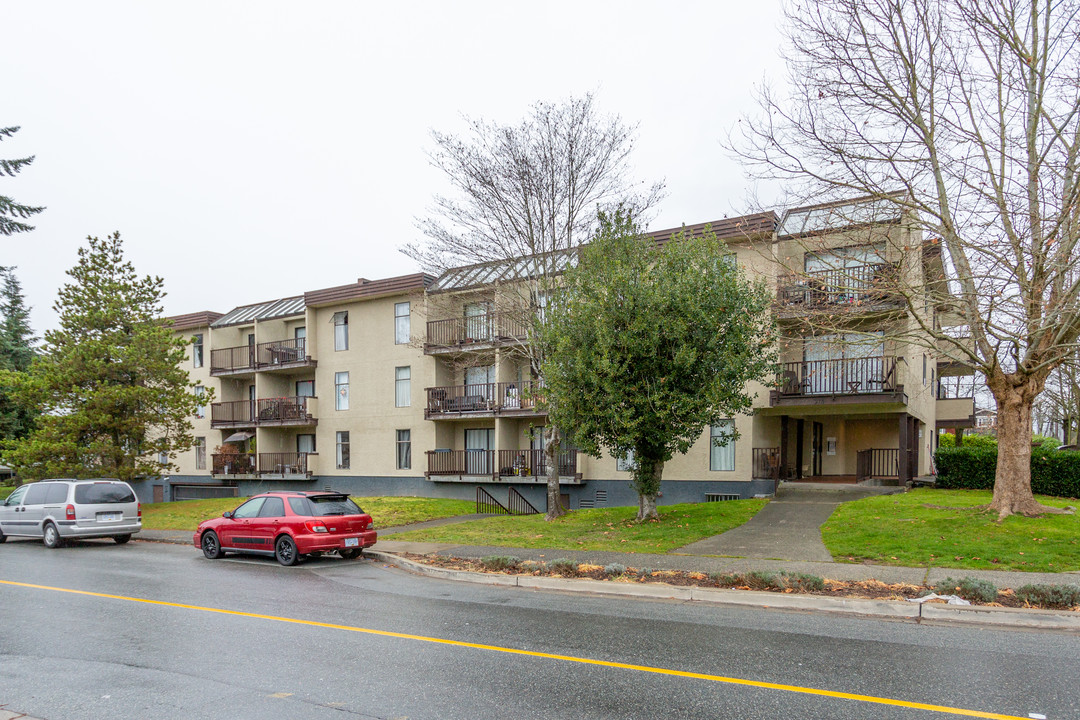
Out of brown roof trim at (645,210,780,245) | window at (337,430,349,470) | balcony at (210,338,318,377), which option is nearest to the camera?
brown roof trim at (645,210,780,245)

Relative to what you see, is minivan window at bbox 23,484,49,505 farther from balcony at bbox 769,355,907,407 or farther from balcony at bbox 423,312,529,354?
balcony at bbox 769,355,907,407

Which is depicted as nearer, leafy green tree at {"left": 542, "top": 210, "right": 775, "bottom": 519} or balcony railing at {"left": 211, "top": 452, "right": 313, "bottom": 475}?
leafy green tree at {"left": 542, "top": 210, "right": 775, "bottom": 519}

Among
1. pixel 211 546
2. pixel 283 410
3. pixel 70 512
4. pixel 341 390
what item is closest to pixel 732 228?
pixel 211 546

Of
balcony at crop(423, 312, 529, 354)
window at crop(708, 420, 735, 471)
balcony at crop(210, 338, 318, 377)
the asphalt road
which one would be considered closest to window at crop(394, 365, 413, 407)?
→ balcony at crop(423, 312, 529, 354)

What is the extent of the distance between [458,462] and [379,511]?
5.19 m

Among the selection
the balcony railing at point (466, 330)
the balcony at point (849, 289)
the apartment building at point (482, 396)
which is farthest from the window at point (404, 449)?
the balcony at point (849, 289)

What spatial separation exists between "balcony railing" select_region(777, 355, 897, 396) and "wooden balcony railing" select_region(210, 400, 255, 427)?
24611mm

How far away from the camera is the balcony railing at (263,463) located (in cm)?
3312

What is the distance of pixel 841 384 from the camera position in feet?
72.0

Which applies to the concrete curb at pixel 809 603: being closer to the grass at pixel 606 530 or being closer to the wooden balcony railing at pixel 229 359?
the grass at pixel 606 530

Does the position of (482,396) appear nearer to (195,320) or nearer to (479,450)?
(479,450)

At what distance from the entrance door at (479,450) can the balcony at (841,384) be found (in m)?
11.3

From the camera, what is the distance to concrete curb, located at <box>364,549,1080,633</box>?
872cm

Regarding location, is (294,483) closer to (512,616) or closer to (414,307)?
(414,307)
